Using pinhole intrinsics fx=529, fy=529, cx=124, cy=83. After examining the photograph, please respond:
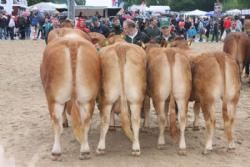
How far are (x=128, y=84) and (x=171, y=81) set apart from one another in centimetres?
63

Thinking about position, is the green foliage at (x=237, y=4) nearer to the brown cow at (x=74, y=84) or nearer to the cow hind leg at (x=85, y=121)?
the brown cow at (x=74, y=84)

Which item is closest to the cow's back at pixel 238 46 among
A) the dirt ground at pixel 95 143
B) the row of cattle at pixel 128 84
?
the dirt ground at pixel 95 143

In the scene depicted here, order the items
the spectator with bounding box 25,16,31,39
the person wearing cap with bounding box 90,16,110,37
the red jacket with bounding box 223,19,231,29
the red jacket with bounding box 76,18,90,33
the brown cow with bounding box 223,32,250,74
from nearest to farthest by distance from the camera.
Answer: the red jacket with bounding box 76,18,90,33 < the person wearing cap with bounding box 90,16,110,37 < the brown cow with bounding box 223,32,250,74 < the red jacket with bounding box 223,19,231,29 < the spectator with bounding box 25,16,31,39

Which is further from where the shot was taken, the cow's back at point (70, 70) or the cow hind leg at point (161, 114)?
the cow hind leg at point (161, 114)

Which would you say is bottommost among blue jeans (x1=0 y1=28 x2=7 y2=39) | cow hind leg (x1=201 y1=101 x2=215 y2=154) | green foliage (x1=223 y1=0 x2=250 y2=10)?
green foliage (x1=223 y1=0 x2=250 y2=10)

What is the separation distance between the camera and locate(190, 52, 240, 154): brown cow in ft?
24.5

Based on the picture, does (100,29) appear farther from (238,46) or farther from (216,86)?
(216,86)

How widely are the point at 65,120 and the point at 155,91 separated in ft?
8.36

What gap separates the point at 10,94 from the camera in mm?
12852

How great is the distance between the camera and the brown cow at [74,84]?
7.04m

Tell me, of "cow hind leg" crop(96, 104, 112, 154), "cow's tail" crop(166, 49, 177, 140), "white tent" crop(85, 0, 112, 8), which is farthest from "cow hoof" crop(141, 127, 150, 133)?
"white tent" crop(85, 0, 112, 8)

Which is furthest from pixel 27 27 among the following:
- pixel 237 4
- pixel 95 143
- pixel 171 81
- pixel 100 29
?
pixel 237 4

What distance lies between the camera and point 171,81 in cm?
739

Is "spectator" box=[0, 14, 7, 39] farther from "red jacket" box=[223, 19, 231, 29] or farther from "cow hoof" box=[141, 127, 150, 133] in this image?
"cow hoof" box=[141, 127, 150, 133]
